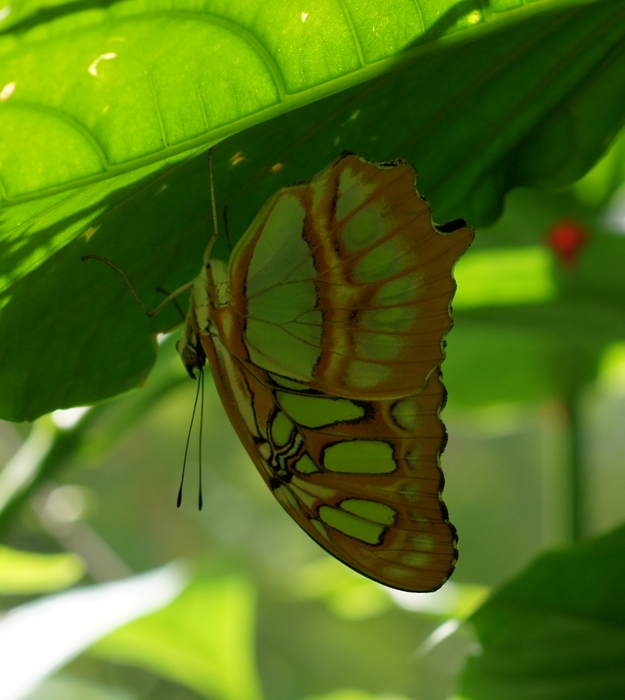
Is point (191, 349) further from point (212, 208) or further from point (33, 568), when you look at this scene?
point (33, 568)

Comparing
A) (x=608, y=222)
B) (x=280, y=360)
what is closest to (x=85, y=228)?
(x=280, y=360)

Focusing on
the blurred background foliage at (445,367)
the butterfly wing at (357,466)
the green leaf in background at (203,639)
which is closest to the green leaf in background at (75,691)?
the blurred background foliage at (445,367)

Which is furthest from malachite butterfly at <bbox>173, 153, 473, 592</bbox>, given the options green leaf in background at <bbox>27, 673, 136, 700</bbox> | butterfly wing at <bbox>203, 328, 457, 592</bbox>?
green leaf in background at <bbox>27, 673, 136, 700</bbox>

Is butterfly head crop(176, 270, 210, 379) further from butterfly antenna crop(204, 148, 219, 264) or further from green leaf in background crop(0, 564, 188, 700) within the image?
green leaf in background crop(0, 564, 188, 700)

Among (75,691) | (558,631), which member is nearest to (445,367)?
(558,631)

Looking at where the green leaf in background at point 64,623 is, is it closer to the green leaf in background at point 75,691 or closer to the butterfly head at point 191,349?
the butterfly head at point 191,349

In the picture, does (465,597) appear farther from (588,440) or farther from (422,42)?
(422,42)
